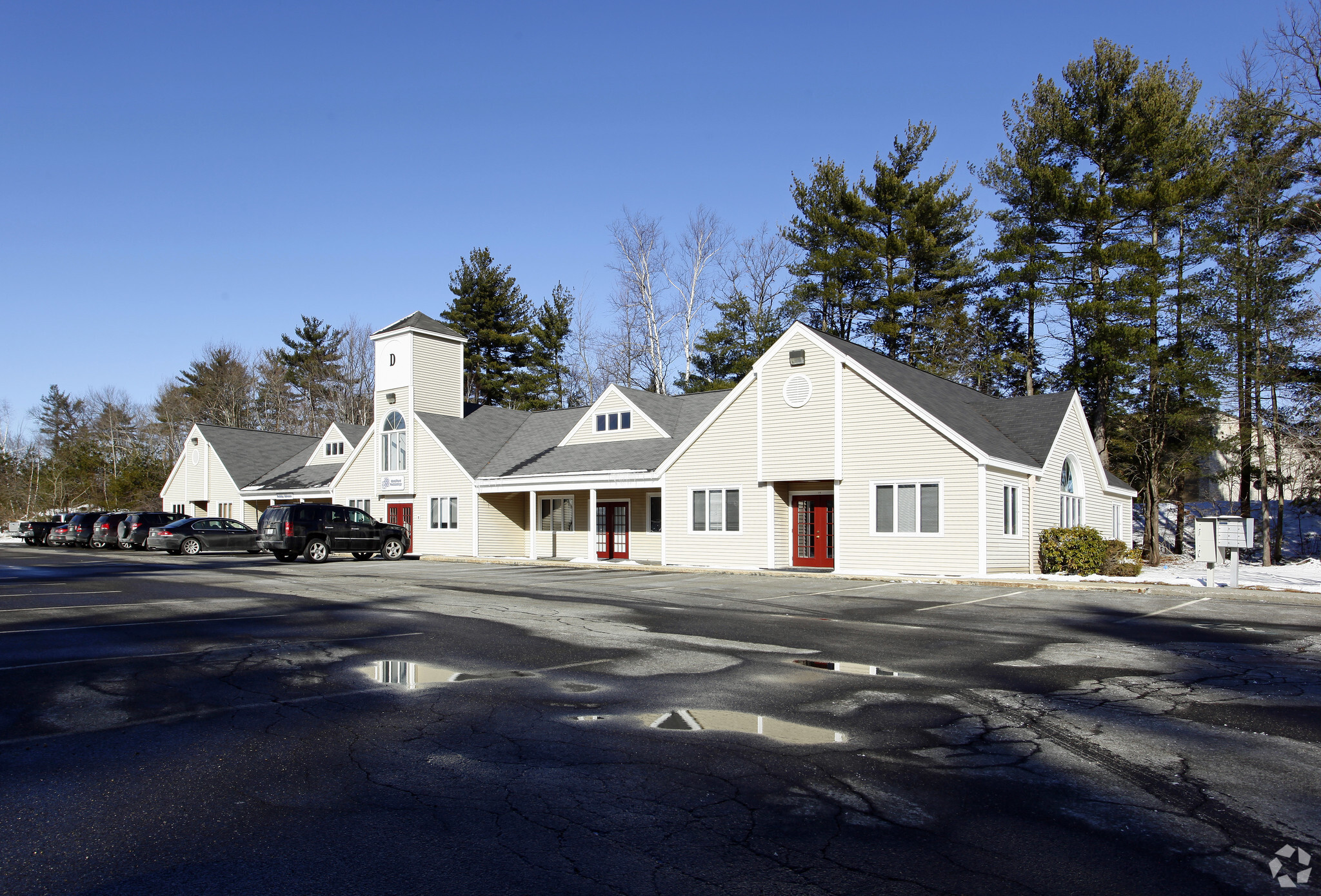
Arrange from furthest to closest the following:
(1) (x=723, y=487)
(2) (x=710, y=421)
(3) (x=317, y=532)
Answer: (3) (x=317, y=532) → (2) (x=710, y=421) → (1) (x=723, y=487)

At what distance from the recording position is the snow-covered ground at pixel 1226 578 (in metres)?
20.2

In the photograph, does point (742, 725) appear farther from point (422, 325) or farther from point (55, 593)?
point (422, 325)

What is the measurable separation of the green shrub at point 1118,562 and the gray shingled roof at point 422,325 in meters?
28.5

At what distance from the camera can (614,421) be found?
113 feet

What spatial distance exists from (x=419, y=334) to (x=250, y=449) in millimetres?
19242

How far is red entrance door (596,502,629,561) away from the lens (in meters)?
32.3

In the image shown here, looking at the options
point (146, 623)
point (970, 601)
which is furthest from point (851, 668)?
point (146, 623)

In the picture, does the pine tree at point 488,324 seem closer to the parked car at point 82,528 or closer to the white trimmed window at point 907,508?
the parked car at point 82,528

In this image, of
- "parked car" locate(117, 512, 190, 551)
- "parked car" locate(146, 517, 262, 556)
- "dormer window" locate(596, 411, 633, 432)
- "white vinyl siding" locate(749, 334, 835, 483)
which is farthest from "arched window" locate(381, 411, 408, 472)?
"white vinyl siding" locate(749, 334, 835, 483)

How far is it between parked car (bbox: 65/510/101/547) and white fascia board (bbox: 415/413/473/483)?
1693 cm

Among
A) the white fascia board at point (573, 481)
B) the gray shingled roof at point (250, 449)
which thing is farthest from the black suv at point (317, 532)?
the gray shingled roof at point (250, 449)

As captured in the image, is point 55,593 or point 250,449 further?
point 250,449

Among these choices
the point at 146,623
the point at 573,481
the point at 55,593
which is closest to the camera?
the point at 146,623

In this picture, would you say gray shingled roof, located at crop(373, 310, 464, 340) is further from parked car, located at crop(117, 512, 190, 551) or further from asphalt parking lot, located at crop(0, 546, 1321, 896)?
asphalt parking lot, located at crop(0, 546, 1321, 896)
